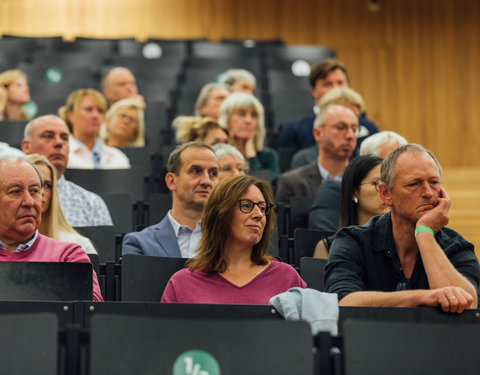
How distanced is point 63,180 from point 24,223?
74cm

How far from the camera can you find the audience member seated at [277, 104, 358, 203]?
9.20ft

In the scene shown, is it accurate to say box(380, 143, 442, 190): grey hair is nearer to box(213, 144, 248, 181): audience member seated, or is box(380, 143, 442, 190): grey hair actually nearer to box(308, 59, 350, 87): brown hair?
box(213, 144, 248, 181): audience member seated

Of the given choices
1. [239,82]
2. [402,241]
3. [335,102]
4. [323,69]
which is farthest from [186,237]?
[239,82]

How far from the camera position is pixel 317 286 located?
1.93 meters

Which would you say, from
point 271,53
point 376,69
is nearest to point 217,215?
point 271,53

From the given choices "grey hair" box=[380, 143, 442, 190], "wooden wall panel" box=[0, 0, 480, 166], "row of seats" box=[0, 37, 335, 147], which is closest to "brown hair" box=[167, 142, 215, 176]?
"grey hair" box=[380, 143, 442, 190]

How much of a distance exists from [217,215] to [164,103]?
237cm

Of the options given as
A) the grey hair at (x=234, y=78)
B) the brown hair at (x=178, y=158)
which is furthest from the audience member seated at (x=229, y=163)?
the grey hair at (x=234, y=78)

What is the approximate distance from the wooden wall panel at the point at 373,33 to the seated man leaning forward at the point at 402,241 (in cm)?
377

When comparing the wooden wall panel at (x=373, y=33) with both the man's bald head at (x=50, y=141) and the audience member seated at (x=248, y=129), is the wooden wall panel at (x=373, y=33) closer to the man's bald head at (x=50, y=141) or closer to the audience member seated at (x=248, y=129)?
the audience member seated at (x=248, y=129)

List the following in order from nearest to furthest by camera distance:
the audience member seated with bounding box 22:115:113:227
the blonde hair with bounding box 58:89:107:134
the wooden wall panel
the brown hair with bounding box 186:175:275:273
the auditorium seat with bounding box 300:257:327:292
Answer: the brown hair with bounding box 186:175:275:273 → the auditorium seat with bounding box 300:257:327:292 → the audience member seated with bounding box 22:115:113:227 → the blonde hair with bounding box 58:89:107:134 → the wooden wall panel

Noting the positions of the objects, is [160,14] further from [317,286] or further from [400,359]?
[400,359]

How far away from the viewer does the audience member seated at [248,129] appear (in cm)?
322

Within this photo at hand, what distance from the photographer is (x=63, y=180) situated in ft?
8.52
